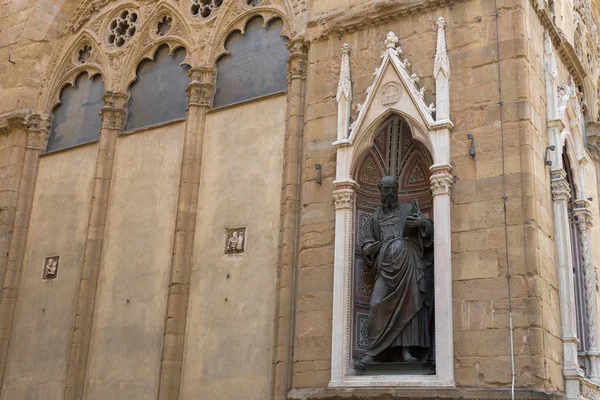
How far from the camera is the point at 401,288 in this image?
9.34 m

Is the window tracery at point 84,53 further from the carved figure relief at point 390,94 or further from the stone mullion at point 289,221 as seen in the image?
the carved figure relief at point 390,94

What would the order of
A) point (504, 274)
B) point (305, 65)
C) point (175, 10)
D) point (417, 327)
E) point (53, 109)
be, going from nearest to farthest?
point (504, 274) → point (417, 327) → point (305, 65) → point (175, 10) → point (53, 109)

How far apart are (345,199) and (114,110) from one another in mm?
5418

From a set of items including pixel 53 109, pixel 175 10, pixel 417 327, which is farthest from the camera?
pixel 53 109

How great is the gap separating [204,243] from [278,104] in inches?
93.0

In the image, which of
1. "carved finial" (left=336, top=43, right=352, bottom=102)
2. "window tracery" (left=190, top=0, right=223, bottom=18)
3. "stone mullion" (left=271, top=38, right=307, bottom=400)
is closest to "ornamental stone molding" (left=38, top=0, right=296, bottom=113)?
"window tracery" (left=190, top=0, right=223, bottom=18)

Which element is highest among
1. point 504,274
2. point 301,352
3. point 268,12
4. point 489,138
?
point 268,12

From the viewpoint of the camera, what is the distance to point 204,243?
11.7m

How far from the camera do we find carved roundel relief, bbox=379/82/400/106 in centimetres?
1004

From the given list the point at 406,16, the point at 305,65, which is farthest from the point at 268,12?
the point at 406,16

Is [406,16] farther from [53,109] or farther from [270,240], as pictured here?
[53,109]

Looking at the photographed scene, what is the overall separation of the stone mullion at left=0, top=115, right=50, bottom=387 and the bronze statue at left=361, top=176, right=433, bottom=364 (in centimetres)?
697

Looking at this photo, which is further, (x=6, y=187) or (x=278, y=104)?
(x=6, y=187)

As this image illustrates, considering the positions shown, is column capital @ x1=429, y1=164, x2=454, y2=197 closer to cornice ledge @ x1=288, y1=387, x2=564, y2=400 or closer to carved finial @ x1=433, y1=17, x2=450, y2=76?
carved finial @ x1=433, y1=17, x2=450, y2=76
